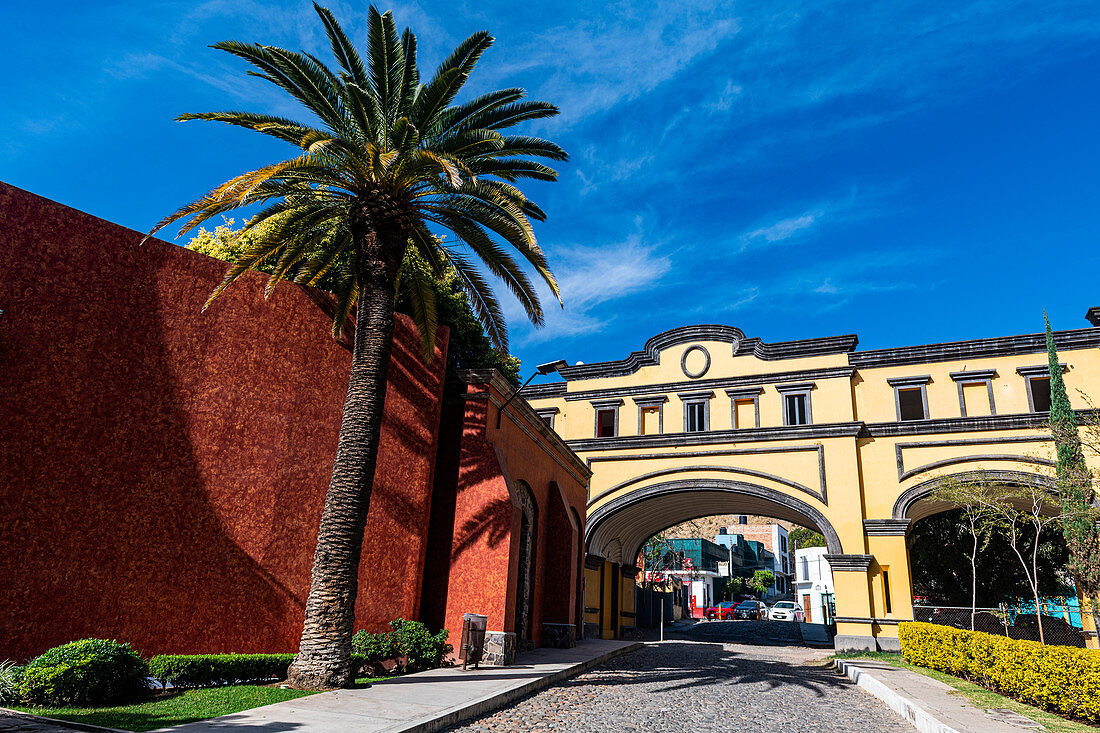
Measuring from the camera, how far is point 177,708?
8039mm

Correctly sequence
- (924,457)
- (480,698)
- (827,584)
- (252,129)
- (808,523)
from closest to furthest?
(480,698) < (252,129) < (924,457) < (808,523) < (827,584)

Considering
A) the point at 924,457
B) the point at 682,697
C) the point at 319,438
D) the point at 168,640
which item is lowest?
the point at 682,697

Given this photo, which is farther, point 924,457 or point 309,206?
point 924,457

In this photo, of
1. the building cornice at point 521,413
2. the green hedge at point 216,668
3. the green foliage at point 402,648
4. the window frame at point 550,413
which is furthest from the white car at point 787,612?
the green hedge at point 216,668

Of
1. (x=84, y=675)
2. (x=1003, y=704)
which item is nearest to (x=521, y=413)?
(x=84, y=675)

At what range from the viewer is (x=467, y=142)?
470 inches

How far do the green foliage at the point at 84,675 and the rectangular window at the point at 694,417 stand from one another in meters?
24.8

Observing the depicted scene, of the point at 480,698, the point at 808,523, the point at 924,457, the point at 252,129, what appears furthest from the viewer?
the point at 808,523

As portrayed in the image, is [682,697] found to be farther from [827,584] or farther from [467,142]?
[827,584]

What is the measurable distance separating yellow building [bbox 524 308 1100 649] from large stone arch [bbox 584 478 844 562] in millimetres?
88

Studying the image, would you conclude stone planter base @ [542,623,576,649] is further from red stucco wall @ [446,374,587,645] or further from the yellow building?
the yellow building

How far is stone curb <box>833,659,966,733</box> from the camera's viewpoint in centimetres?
930

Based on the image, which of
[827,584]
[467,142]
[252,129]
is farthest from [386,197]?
[827,584]

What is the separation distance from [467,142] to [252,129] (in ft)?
11.8
